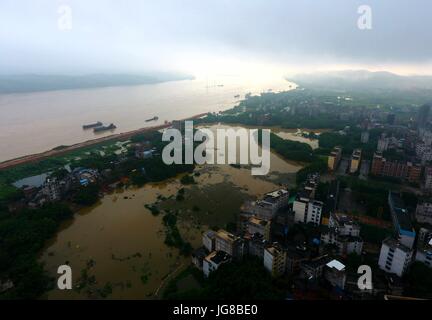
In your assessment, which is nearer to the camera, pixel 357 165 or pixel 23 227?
pixel 23 227

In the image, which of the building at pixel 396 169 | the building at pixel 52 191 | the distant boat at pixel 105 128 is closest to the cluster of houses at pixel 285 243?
the building at pixel 396 169

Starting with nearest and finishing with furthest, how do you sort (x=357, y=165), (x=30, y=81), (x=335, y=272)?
(x=335, y=272)
(x=357, y=165)
(x=30, y=81)

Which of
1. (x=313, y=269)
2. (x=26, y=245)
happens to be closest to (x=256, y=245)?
(x=313, y=269)

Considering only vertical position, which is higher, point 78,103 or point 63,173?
point 78,103

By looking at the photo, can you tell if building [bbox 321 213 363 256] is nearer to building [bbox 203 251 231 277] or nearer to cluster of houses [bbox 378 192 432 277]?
cluster of houses [bbox 378 192 432 277]

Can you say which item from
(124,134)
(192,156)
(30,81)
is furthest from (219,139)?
(30,81)

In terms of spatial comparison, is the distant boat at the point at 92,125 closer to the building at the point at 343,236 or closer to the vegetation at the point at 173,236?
the vegetation at the point at 173,236

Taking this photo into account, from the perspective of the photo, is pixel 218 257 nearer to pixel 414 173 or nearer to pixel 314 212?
pixel 314 212

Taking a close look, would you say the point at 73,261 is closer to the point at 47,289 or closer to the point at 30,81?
the point at 47,289

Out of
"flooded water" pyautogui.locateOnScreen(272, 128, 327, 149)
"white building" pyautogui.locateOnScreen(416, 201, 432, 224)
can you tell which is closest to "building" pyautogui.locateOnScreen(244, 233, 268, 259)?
"white building" pyautogui.locateOnScreen(416, 201, 432, 224)
